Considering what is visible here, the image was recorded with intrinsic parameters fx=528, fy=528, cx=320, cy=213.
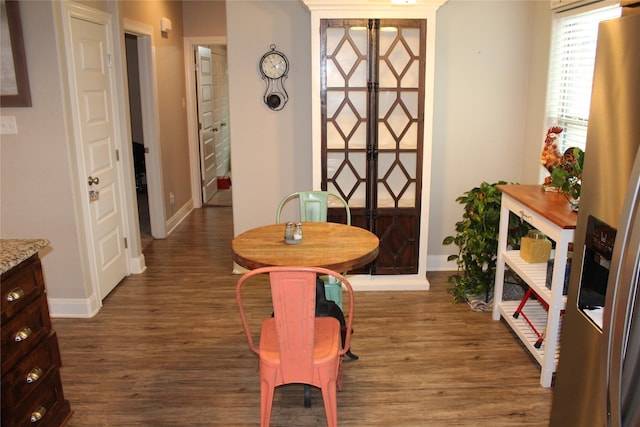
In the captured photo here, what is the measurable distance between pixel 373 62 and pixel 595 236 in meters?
2.62

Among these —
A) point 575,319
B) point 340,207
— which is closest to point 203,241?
point 340,207

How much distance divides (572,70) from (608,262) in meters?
2.58

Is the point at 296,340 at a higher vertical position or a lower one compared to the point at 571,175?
lower

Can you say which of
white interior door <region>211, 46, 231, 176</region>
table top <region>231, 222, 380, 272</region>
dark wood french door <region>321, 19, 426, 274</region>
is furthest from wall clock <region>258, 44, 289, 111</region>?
white interior door <region>211, 46, 231, 176</region>

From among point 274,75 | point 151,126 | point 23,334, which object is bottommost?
point 23,334

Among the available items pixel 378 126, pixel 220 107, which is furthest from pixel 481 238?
pixel 220 107

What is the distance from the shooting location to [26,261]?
2.33 m

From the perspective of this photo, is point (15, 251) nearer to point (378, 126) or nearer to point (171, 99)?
point (378, 126)

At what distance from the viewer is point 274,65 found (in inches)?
169

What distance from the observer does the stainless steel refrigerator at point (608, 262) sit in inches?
51.6

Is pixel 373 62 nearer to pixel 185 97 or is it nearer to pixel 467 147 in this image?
pixel 467 147

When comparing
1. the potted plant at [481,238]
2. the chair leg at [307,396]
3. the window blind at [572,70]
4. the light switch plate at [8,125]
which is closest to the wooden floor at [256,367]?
the chair leg at [307,396]

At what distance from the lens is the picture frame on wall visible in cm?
329

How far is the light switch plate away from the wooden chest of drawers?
Result: 1.54 meters
